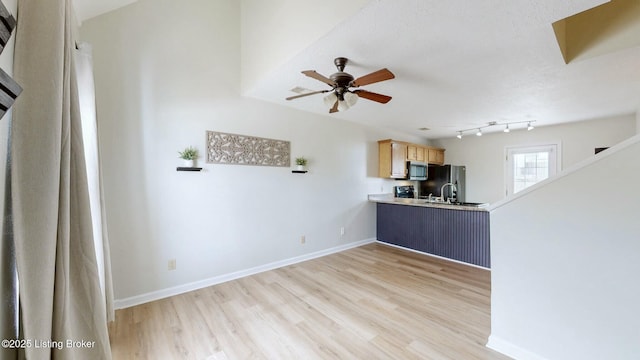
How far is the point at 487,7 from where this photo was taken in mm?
1529

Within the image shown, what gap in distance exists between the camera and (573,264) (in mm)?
1614

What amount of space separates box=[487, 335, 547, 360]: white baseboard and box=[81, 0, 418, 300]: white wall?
2660 mm

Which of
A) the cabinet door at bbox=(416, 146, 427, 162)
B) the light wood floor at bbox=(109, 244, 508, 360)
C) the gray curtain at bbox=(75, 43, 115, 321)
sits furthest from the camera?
the cabinet door at bbox=(416, 146, 427, 162)

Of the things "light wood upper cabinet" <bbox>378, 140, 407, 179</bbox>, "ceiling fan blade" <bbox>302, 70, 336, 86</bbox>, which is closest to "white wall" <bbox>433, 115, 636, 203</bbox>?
"light wood upper cabinet" <bbox>378, 140, 407, 179</bbox>

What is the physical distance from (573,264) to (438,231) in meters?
2.61

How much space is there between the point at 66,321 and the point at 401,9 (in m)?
2.22

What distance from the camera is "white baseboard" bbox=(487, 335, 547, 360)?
1793 mm

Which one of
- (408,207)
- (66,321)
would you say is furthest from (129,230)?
(408,207)

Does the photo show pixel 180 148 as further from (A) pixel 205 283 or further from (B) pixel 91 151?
(A) pixel 205 283

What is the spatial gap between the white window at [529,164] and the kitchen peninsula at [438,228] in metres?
→ 2.41

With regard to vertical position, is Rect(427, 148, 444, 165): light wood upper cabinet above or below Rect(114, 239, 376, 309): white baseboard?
above
